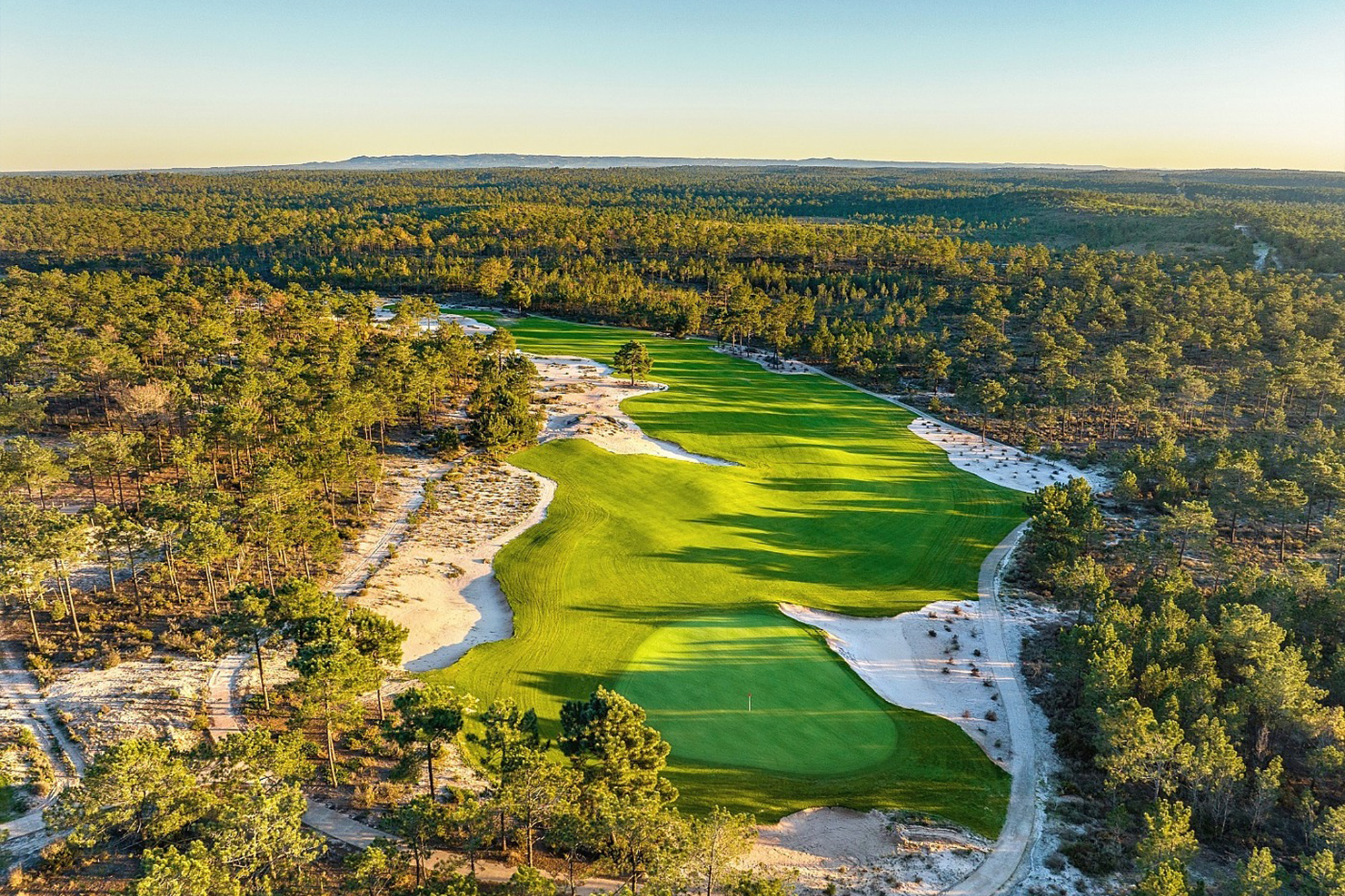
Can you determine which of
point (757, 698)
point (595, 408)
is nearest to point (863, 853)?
point (757, 698)

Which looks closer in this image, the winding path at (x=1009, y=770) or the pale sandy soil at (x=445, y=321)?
the winding path at (x=1009, y=770)

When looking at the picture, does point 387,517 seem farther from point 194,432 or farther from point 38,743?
point 38,743

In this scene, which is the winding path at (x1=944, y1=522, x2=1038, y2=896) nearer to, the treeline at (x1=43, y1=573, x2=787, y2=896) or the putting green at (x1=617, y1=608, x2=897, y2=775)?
the putting green at (x1=617, y1=608, x2=897, y2=775)

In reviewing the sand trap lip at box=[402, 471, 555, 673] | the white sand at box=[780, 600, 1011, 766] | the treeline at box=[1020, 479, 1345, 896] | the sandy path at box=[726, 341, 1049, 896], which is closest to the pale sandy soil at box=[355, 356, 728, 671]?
the sand trap lip at box=[402, 471, 555, 673]

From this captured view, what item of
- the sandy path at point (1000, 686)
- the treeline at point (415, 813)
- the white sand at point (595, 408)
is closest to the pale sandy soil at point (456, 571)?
the treeline at point (415, 813)

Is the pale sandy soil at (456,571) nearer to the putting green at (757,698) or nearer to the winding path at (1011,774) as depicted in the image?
the putting green at (757,698)

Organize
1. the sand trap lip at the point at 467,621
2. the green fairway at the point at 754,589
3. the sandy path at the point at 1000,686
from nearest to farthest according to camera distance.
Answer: the sandy path at the point at 1000,686
the green fairway at the point at 754,589
the sand trap lip at the point at 467,621
